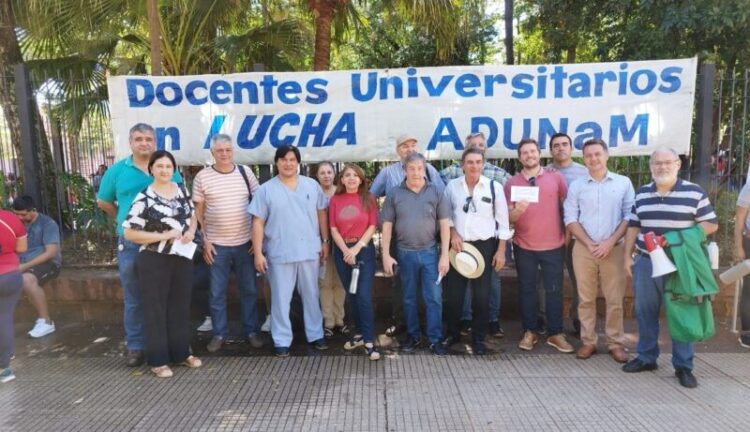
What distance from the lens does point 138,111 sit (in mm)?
5250

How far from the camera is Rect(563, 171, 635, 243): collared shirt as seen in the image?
4062mm

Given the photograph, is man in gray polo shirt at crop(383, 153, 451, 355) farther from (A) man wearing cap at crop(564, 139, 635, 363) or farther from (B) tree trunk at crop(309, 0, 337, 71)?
(B) tree trunk at crop(309, 0, 337, 71)

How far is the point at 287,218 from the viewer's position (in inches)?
164

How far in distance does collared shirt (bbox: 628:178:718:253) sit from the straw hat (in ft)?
3.83

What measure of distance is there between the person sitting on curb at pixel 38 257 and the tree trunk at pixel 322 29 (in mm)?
4179

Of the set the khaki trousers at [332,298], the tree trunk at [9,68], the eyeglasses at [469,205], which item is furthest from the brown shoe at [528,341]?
the tree trunk at [9,68]

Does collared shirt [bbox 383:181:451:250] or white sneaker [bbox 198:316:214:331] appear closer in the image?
collared shirt [bbox 383:181:451:250]

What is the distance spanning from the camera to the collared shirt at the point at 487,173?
4574mm

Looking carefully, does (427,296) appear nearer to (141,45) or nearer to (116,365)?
(116,365)

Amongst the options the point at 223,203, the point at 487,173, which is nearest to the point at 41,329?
the point at 223,203

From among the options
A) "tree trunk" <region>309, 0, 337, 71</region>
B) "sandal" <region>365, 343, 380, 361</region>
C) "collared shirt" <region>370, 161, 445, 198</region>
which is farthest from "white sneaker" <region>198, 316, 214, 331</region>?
"tree trunk" <region>309, 0, 337, 71</region>

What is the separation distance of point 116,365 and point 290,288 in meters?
1.47

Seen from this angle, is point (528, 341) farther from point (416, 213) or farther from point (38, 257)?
point (38, 257)

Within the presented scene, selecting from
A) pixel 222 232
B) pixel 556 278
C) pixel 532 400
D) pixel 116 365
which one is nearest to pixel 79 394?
pixel 116 365
